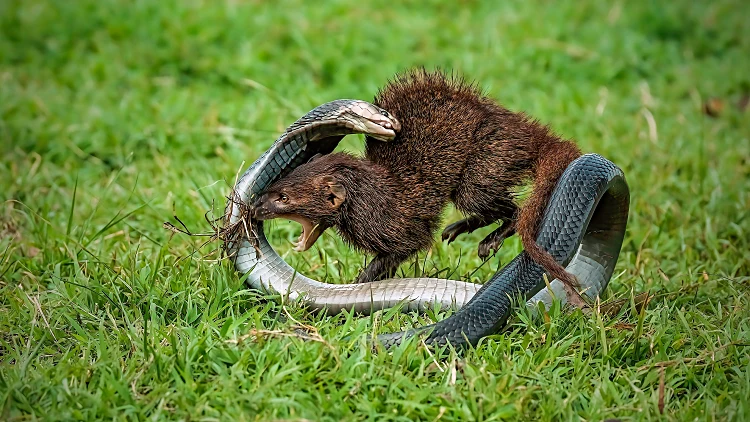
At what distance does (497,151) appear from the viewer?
15.3 feet

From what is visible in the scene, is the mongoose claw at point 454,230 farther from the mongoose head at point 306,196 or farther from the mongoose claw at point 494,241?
the mongoose head at point 306,196

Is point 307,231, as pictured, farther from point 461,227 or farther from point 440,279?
point 461,227

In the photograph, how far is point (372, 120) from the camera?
4590mm

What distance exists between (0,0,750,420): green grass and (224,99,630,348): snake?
117 millimetres

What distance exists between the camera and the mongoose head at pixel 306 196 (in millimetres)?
4527

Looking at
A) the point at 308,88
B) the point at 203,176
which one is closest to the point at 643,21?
the point at 308,88

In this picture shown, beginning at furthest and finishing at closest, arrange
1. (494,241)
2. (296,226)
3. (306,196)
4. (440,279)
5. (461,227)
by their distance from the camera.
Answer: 1. (296,226)
2. (461,227)
3. (494,241)
4. (440,279)
5. (306,196)

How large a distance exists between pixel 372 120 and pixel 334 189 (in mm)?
391

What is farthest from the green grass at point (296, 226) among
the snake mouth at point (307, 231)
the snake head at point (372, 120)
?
the snake head at point (372, 120)

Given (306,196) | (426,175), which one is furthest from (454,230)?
(306,196)

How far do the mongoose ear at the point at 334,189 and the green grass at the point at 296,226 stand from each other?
0.52 meters

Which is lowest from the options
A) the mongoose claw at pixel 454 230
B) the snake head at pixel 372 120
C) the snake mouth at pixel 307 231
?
the mongoose claw at pixel 454 230

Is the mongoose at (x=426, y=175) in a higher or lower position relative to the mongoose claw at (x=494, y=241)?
higher

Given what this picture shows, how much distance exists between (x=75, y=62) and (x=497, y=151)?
15.7 feet
